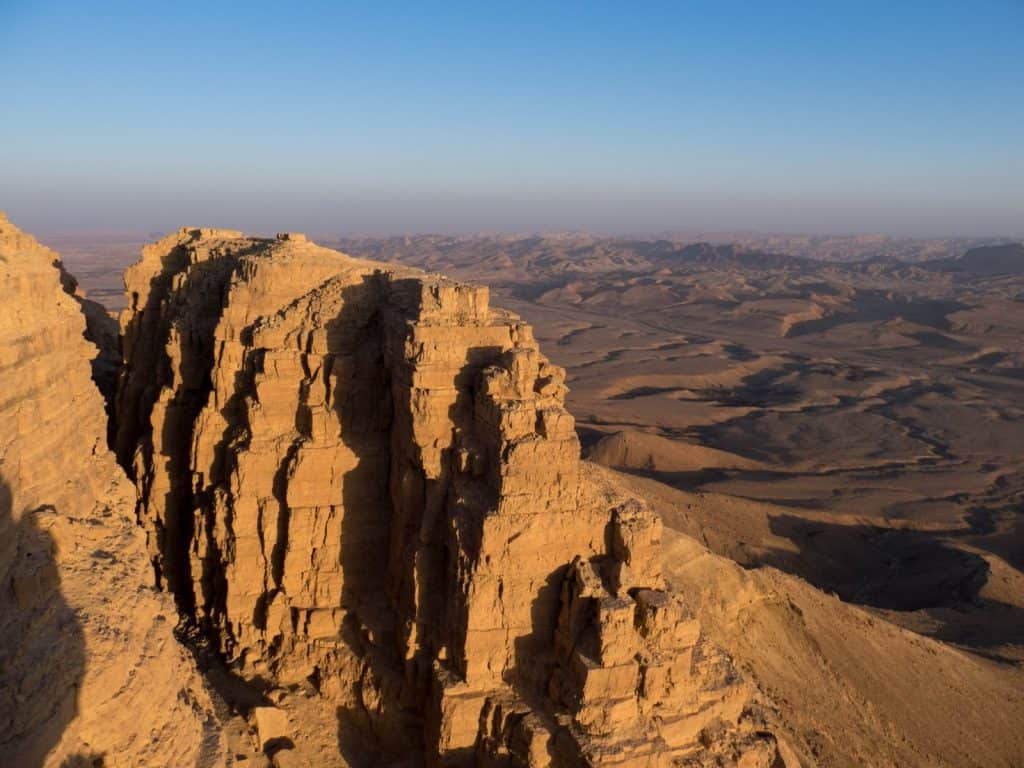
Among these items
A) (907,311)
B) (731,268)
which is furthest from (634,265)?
(907,311)

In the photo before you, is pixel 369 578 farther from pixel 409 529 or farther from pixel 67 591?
pixel 67 591

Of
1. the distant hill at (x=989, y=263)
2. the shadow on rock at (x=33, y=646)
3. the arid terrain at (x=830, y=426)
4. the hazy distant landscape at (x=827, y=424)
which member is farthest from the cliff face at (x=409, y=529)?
the distant hill at (x=989, y=263)

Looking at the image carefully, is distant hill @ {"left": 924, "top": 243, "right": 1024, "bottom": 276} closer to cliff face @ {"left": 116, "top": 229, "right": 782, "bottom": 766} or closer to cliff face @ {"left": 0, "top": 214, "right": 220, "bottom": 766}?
cliff face @ {"left": 116, "top": 229, "right": 782, "bottom": 766}

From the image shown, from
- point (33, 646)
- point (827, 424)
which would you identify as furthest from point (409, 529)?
point (827, 424)

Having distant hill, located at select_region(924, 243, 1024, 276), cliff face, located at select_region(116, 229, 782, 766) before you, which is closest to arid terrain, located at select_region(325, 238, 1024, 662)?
cliff face, located at select_region(116, 229, 782, 766)

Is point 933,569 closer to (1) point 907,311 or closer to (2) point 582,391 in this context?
(2) point 582,391

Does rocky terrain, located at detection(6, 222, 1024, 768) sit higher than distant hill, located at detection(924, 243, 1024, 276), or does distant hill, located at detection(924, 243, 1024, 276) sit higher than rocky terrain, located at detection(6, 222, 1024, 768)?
rocky terrain, located at detection(6, 222, 1024, 768)
